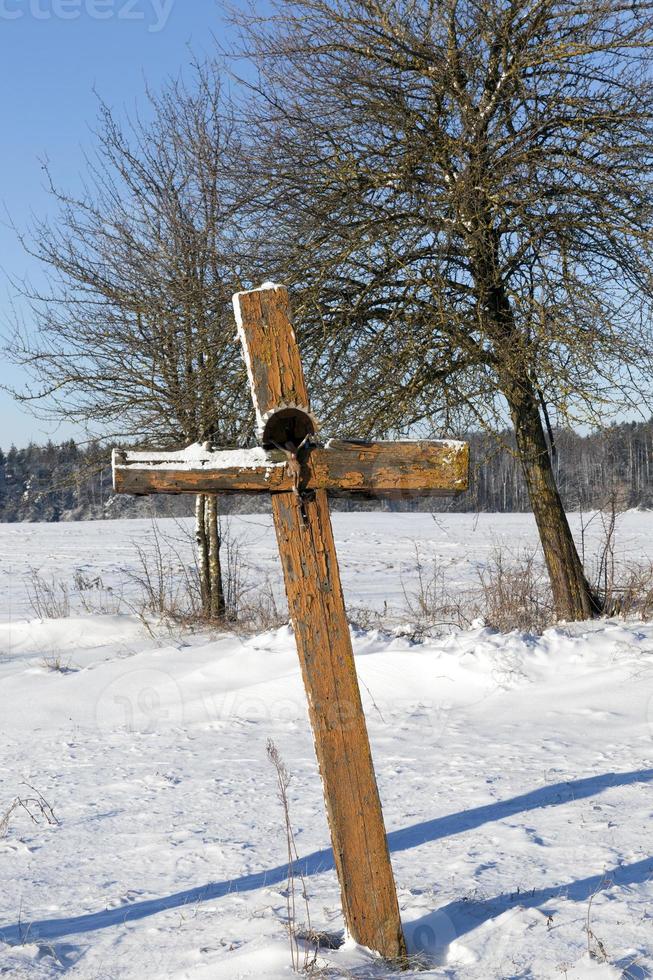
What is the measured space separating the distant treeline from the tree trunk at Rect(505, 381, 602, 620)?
0.29m

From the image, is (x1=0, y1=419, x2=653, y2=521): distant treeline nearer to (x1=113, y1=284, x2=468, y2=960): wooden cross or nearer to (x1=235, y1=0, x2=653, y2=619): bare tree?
(x1=235, y1=0, x2=653, y2=619): bare tree

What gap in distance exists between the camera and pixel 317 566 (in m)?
2.72

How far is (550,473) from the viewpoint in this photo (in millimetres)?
8164

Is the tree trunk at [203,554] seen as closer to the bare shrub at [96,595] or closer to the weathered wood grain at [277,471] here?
the bare shrub at [96,595]

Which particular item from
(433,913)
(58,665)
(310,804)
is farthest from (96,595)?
(433,913)

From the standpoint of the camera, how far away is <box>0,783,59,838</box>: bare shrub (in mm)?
4252

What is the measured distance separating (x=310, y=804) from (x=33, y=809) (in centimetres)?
149

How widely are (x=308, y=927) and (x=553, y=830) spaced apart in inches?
57.0

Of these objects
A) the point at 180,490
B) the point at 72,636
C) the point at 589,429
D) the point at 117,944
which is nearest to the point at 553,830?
the point at 117,944

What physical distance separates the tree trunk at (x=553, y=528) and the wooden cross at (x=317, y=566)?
558 centimetres

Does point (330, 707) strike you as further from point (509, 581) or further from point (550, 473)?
point (509, 581)

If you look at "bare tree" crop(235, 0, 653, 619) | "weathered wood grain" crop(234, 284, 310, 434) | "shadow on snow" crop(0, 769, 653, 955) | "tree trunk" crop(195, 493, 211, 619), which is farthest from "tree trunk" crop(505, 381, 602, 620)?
"weathered wood grain" crop(234, 284, 310, 434)

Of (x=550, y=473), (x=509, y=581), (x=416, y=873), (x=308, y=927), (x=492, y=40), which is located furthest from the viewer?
(x=509, y=581)

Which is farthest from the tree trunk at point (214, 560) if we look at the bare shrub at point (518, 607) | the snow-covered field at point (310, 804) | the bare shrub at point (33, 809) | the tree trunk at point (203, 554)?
the bare shrub at point (33, 809)
